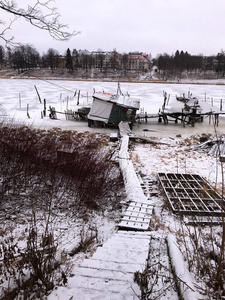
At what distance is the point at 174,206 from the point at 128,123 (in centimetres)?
1326

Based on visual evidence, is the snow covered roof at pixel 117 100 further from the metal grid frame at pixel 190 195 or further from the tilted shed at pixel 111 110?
the metal grid frame at pixel 190 195

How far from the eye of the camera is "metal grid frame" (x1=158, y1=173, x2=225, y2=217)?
22.0ft

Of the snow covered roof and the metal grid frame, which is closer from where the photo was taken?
the metal grid frame

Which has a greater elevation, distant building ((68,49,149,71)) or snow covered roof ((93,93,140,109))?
distant building ((68,49,149,71))

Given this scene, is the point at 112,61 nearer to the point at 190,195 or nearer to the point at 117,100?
the point at 117,100

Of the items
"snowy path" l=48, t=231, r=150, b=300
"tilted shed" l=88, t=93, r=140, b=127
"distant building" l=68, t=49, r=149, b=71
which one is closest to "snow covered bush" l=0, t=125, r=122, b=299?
"snowy path" l=48, t=231, r=150, b=300

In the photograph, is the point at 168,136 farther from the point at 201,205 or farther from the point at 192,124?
the point at 201,205

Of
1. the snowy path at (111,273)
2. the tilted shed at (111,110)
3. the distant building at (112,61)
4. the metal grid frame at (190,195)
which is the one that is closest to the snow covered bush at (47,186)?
the snowy path at (111,273)

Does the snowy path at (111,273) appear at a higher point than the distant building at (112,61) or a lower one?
lower

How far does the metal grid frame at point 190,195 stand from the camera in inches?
264

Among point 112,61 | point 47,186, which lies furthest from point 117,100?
point 112,61

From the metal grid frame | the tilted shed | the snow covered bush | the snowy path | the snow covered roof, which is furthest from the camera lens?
the tilted shed

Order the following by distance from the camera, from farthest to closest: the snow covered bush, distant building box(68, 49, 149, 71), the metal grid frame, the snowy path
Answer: distant building box(68, 49, 149, 71)
the metal grid frame
the snow covered bush
the snowy path

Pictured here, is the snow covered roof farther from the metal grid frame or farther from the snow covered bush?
the snow covered bush
